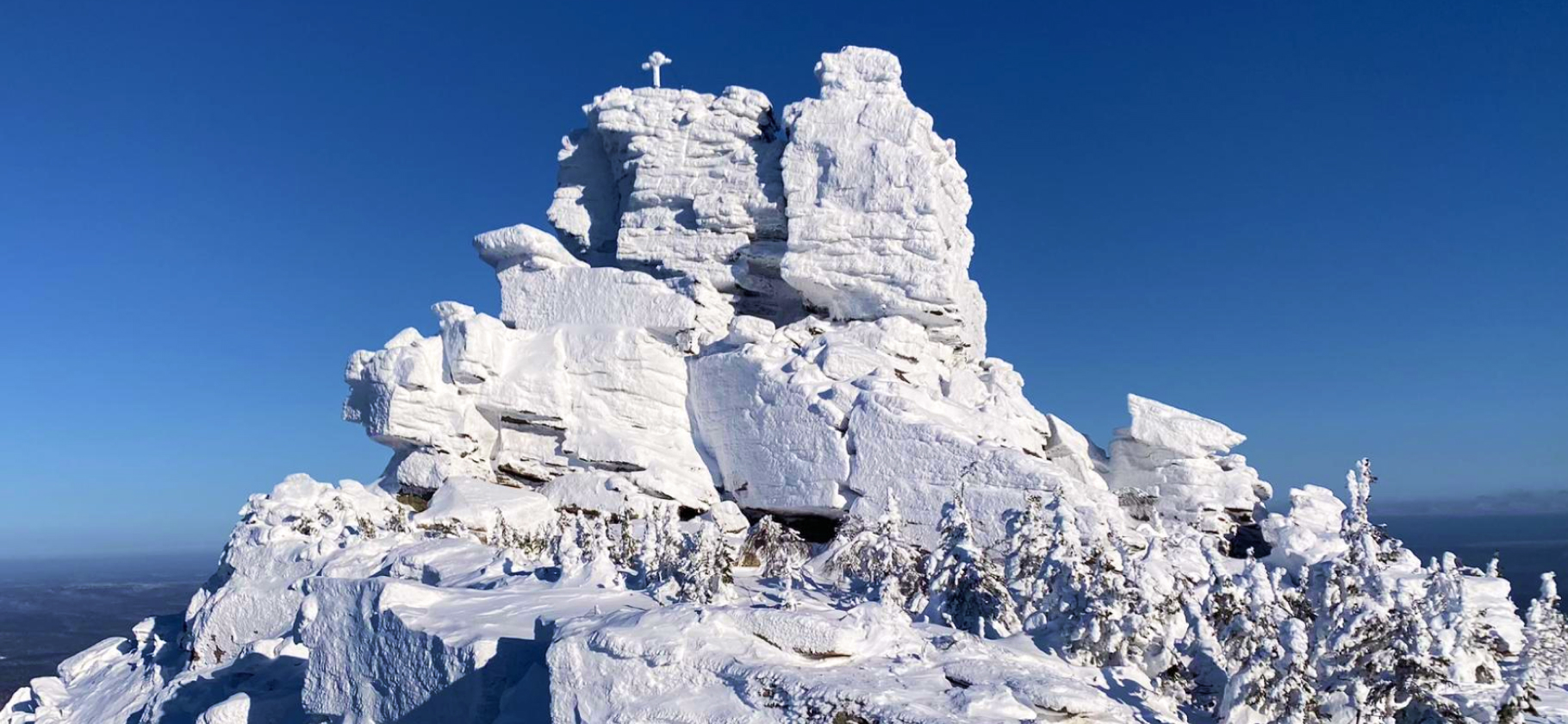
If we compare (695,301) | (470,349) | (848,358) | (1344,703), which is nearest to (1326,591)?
(1344,703)

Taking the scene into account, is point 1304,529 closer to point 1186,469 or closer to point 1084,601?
point 1186,469

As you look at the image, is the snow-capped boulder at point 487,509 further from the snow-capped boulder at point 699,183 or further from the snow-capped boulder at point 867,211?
the snow-capped boulder at point 867,211

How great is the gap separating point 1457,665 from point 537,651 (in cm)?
1010

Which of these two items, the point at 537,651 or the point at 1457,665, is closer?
the point at 537,651

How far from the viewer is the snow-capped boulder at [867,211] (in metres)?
32.8

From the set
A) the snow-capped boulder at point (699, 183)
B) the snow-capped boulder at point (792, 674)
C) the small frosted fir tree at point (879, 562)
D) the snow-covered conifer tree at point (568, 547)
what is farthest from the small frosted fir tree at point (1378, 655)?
the snow-capped boulder at point (699, 183)

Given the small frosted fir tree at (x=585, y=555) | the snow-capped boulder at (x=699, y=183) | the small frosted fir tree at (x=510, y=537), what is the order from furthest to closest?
1. the snow-capped boulder at (x=699, y=183)
2. the small frosted fir tree at (x=510, y=537)
3. the small frosted fir tree at (x=585, y=555)

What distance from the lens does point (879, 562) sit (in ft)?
71.8

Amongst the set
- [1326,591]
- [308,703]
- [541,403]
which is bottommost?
[308,703]

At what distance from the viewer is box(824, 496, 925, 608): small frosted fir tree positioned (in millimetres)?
20500

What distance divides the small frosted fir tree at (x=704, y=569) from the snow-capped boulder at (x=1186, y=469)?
16872 mm

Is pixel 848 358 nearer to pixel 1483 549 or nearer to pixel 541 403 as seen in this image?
pixel 541 403

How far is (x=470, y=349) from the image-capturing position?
1238 inches

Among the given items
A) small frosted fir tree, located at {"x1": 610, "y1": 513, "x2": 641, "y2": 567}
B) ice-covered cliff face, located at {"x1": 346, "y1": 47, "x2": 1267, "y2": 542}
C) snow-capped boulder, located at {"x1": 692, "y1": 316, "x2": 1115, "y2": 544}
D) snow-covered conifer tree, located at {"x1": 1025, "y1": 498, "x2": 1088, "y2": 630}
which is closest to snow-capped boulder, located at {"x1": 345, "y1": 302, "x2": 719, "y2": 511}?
ice-covered cliff face, located at {"x1": 346, "y1": 47, "x2": 1267, "y2": 542}
